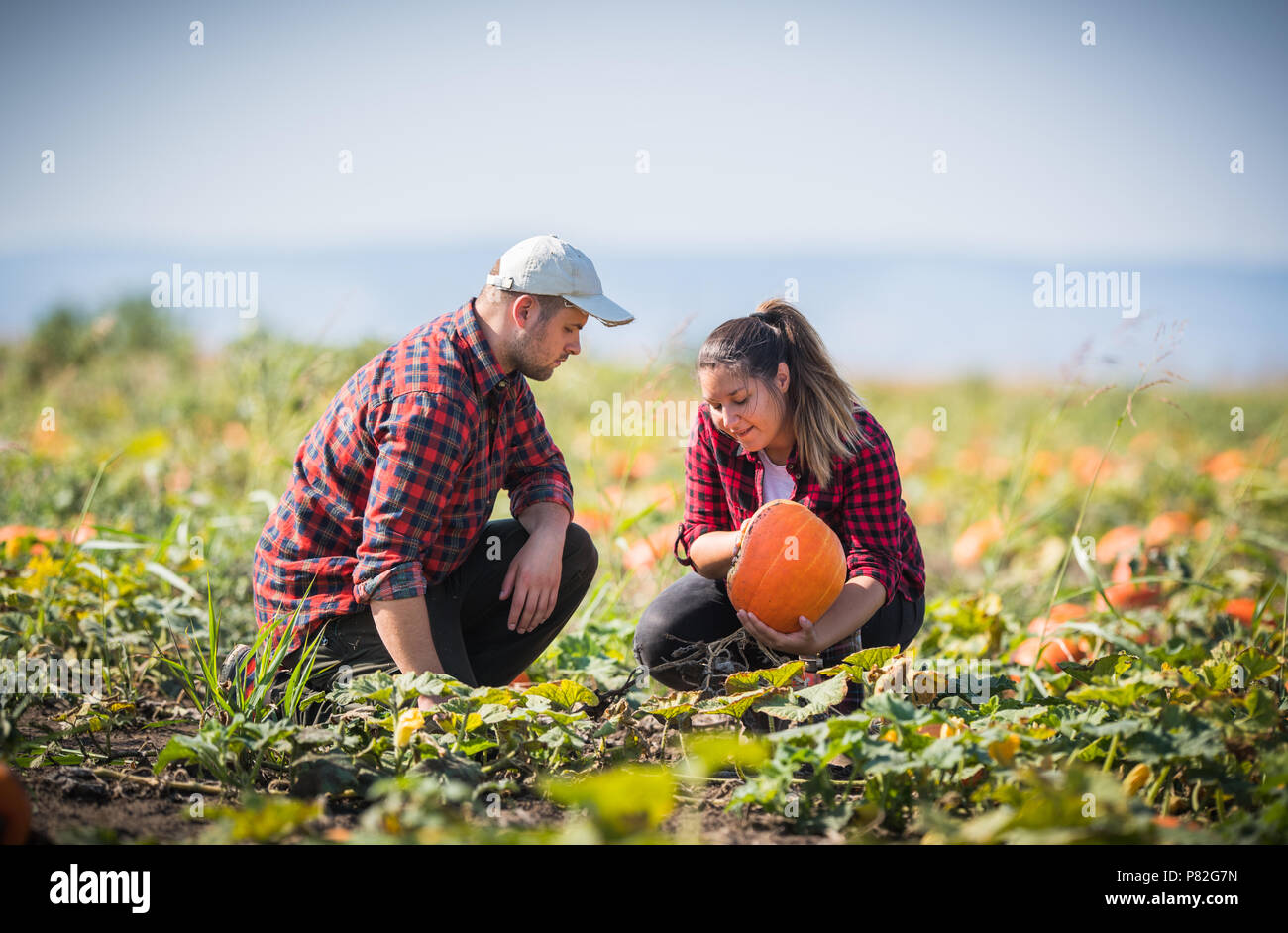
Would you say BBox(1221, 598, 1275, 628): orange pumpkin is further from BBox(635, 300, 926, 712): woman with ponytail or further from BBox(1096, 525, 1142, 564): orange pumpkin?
BBox(635, 300, 926, 712): woman with ponytail

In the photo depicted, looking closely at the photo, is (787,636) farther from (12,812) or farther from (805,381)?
(12,812)

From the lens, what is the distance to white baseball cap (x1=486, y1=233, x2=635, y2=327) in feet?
8.46

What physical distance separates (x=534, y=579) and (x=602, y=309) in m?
0.78

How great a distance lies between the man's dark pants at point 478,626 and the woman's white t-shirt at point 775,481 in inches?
22.1

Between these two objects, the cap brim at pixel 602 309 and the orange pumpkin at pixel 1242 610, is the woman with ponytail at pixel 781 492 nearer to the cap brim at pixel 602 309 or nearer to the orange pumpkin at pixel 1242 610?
the cap brim at pixel 602 309

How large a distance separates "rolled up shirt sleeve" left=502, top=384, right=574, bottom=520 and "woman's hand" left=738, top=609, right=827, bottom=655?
0.63 meters

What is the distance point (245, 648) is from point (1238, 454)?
5713 millimetres

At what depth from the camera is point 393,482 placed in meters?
2.42

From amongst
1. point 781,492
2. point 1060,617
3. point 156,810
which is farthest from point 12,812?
point 1060,617

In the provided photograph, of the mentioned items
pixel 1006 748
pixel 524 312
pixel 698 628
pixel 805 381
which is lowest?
pixel 1006 748

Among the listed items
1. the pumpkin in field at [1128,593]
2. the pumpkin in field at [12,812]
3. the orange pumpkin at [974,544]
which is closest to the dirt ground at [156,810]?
the pumpkin in field at [12,812]

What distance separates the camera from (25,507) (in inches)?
159
